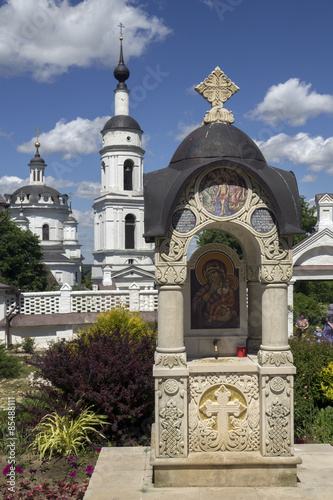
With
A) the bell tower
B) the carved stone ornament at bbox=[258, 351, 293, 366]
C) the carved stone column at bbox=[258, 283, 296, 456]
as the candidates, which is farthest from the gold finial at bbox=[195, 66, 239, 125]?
the bell tower

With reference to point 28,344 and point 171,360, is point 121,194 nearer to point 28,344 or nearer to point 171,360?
point 28,344

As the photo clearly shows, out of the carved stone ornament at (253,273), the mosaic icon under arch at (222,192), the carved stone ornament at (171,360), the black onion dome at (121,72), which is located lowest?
the carved stone ornament at (171,360)

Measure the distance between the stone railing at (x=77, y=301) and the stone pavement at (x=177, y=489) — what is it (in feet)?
34.4

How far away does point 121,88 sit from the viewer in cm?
4675

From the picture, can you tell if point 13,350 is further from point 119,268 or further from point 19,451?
point 119,268

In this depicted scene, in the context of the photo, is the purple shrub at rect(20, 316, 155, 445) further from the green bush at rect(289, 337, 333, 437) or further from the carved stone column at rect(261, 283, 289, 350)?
the carved stone column at rect(261, 283, 289, 350)

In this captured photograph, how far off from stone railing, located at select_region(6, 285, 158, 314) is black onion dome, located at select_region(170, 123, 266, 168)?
10.9 metres

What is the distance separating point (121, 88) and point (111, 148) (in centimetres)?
611

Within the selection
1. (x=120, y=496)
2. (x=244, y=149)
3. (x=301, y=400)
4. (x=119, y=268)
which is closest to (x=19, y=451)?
(x=120, y=496)

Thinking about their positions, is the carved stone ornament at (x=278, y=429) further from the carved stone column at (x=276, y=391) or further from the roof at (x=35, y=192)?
the roof at (x=35, y=192)

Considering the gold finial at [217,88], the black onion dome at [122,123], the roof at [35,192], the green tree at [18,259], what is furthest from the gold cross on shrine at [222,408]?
the roof at [35,192]

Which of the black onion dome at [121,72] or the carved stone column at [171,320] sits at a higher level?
the black onion dome at [121,72]

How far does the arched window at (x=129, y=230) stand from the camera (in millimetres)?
47200

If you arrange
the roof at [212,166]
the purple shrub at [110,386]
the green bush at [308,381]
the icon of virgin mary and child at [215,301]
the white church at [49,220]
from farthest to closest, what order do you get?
the white church at [49,220] < the green bush at [308,381] < the purple shrub at [110,386] < the icon of virgin mary and child at [215,301] < the roof at [212,166]
